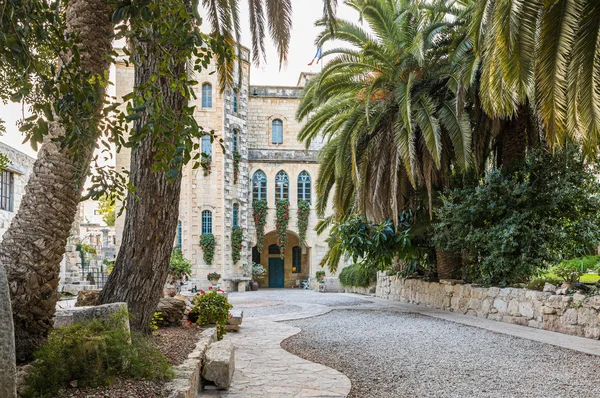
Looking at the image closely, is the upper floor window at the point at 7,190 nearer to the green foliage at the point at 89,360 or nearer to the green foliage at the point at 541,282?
the green foliage at the point at 89,360

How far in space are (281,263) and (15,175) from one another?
1498 cm

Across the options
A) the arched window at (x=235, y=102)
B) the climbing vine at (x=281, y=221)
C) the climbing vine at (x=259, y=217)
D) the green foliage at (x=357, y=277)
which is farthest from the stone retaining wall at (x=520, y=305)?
the arched window at (x=235, y=102)

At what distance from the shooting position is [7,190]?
16484 millimetres

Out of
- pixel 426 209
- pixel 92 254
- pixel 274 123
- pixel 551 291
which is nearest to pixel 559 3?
pixel 551 291

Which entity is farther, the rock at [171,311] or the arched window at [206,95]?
the arched window at [206,95]

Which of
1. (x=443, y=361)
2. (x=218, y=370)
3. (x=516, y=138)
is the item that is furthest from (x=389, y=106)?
(x=218, y=370)

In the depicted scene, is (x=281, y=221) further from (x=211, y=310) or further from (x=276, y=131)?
(x=211, y=310)

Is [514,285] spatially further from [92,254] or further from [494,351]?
[92,254]

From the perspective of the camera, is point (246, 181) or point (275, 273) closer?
point (246, 181)

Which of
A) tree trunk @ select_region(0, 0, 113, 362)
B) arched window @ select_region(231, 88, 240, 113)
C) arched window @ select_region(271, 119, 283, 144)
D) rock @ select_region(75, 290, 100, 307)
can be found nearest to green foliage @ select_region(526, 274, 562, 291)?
rock @ select_region(75, 290, 100, 307)

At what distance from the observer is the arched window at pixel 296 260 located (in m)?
28.0

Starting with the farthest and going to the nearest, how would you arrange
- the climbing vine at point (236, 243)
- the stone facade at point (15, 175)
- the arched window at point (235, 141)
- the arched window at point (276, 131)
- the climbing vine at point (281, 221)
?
the arched window at point (276, 131), the climbing vine at point (281, 221), the arched window at point (235, 141), the climbing vine at point (236, 243), the stone facade at point (15, 175)

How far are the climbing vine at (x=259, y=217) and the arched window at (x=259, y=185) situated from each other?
466 mm

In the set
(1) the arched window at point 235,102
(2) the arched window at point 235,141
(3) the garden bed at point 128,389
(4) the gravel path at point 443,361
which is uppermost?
(1) the arched window at point 235,102
